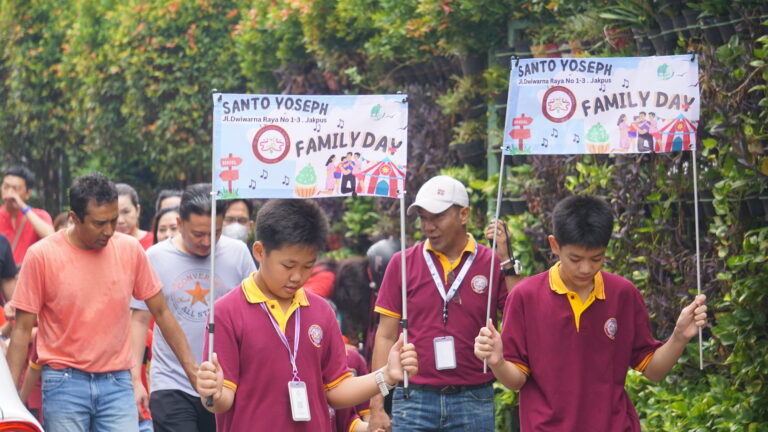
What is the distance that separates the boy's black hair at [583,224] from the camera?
5641 mm

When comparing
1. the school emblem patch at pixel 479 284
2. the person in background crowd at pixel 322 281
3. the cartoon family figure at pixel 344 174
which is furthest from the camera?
the person in background crowd at pixel 322 281

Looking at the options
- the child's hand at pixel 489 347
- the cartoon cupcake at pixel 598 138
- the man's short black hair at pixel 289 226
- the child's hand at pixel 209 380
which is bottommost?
the child's hand at pixel 209 380

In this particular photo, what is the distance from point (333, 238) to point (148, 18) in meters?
5.02

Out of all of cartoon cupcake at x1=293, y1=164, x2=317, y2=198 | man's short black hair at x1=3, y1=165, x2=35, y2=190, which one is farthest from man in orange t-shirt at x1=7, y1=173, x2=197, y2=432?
man's short black hair at x1=3, y1=165, x2=35, y2=190

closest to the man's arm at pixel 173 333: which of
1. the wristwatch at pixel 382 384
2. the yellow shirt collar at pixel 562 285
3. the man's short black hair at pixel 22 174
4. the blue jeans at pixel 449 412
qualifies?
the blue jeans at pixel 449 412

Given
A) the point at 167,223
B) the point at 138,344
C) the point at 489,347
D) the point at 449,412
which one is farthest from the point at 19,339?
the point at 167,223

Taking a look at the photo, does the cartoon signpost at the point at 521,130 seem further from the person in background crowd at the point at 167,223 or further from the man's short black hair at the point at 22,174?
the man's short black hair at the point at 22,174

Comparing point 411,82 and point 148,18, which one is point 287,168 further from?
point 148,18

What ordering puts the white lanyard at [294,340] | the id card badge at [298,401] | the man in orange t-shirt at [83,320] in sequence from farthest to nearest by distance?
the man in orange t-shirt at [83,320] → the white lanyard at [294,340] → the id card badge at [298,401]

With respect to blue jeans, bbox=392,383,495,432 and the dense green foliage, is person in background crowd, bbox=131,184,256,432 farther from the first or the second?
the dense green foliage

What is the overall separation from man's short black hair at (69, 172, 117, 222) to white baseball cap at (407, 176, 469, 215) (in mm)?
1618

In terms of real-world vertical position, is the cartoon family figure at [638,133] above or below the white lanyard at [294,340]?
above

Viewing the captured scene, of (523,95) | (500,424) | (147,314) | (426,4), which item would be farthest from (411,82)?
(523,95)

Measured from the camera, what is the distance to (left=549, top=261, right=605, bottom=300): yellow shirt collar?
5.73 metres
